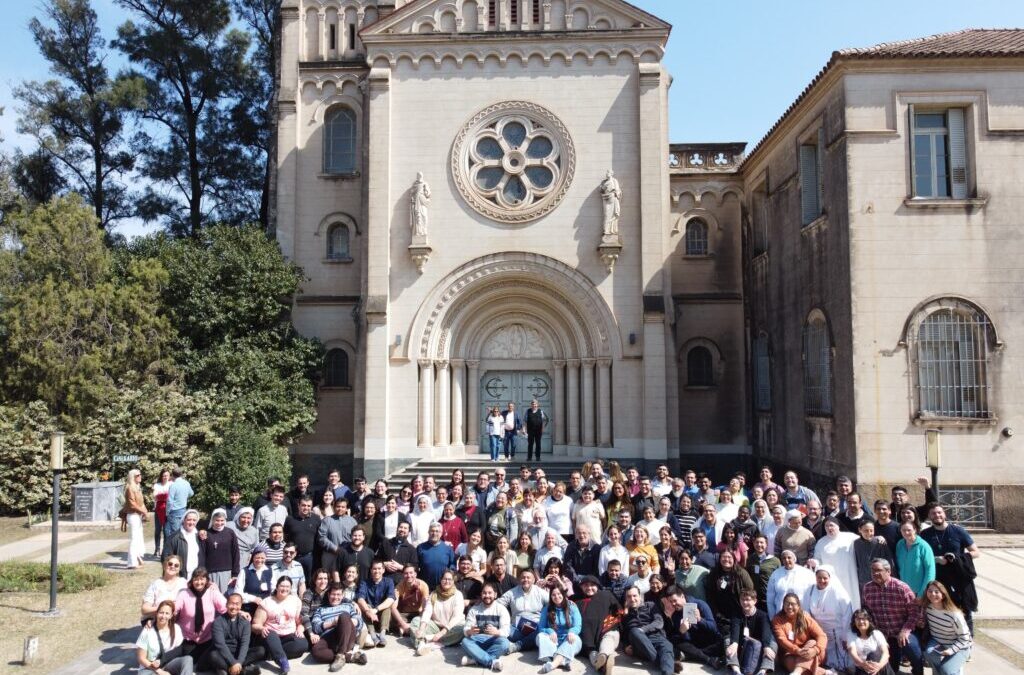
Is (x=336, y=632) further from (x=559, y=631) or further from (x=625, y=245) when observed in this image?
(x=625, y=245)

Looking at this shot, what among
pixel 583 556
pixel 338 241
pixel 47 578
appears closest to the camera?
pixel 583 556

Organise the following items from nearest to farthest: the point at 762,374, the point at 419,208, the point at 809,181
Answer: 1. the point at 809,181
2. the point at 419,208
3. the point at 762,374

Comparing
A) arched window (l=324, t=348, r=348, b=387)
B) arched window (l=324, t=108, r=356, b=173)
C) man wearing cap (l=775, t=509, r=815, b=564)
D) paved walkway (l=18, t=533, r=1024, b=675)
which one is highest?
arched window (l=324, t=108, r=356, b=173)

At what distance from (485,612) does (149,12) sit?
110 feet

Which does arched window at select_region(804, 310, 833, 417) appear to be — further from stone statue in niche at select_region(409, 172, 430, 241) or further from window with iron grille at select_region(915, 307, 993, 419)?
stone statue in niche at select_region(409, 172, 430, 241)

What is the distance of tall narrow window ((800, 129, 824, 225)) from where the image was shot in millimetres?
20000

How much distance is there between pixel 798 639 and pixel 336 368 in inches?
706

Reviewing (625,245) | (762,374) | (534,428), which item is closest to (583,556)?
(534,428)

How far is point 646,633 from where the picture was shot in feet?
31.4

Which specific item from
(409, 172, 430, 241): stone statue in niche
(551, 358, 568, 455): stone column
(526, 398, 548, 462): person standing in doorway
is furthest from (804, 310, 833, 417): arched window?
(409, 172, 430, 241): stone statue in niche

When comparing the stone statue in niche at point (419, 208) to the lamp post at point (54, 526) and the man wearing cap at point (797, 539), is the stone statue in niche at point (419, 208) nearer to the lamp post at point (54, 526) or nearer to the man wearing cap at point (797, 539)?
the lamp post at point (54, 526)

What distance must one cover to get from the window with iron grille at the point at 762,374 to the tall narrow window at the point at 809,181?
4.28 meters

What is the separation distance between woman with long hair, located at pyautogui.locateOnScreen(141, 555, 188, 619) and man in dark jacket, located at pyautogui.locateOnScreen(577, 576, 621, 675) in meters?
4.97

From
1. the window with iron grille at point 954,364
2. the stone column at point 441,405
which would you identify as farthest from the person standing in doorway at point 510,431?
the window with iron grille at point 954,364
